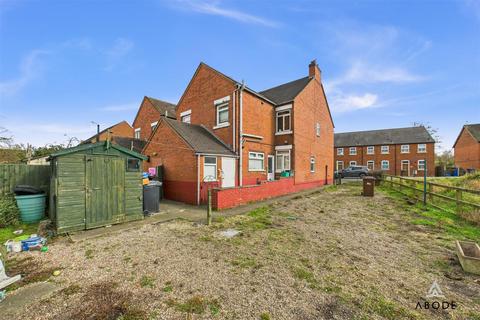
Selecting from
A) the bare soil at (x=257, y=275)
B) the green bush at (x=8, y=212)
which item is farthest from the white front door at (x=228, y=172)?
the green bush at (x=8, y=212)

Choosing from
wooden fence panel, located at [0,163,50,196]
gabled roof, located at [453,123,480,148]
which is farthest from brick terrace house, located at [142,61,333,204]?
gabled roof, located at [453,123,480,148]

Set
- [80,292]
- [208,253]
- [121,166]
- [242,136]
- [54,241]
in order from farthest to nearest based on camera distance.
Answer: [242,136]
[121,166]
[54,241]
[208,253]
[80,292]

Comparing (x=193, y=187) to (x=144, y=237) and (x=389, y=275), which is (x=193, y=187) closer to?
(x=144, y=237)

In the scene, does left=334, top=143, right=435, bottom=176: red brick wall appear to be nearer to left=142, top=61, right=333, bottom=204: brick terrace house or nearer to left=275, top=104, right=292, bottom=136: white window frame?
left=142, top=61, right=333, bottom=204: brick terrace house

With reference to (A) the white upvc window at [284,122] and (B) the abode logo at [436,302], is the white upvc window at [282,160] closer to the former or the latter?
(A) the white upvc window at [284,122]

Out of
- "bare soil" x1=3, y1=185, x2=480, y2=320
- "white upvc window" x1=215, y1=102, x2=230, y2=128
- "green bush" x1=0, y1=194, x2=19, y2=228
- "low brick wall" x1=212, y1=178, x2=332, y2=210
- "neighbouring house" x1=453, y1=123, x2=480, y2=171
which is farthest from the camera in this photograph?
"neighbouring house" x1=453, y1=123, x2=480, y2=171

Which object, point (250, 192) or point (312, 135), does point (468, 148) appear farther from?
point (250, 192)

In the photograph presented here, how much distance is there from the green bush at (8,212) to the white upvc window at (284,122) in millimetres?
15474

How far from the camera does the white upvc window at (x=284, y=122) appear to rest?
1620 cm

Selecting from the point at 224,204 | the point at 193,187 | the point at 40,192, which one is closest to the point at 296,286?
the point at 224,204

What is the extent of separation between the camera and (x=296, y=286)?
→ 3594mm

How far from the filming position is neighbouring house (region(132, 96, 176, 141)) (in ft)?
75.0

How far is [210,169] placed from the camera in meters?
11.7

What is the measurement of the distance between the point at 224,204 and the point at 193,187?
2.27 m
